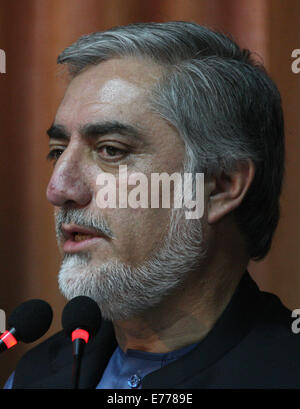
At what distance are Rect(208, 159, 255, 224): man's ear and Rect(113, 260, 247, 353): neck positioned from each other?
0.12m

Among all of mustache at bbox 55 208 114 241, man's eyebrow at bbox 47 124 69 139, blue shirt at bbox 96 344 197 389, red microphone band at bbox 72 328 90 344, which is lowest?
blue shirt at bbox 96 344 197 389

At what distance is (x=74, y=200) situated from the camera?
44.8 inches

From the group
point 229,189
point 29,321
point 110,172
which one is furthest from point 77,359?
point 229,189

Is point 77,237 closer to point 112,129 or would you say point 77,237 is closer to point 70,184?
point 70,184

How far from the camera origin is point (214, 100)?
119 centimetres

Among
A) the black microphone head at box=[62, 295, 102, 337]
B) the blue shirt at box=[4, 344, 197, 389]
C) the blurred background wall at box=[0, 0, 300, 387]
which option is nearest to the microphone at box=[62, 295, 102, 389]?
the black microphone head at box=[62, 295, 102, 337]

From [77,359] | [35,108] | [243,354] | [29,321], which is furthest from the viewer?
[35,108]

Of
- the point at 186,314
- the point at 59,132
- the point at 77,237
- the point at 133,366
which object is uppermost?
the point at 59,132

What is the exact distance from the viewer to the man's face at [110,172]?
1127mm

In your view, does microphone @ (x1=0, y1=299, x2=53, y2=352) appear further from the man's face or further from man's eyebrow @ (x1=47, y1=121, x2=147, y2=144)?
man's eyebrow @ (x1=47, y1=121, x2=147, y2=144)

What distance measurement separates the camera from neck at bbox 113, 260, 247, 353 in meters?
1.18
